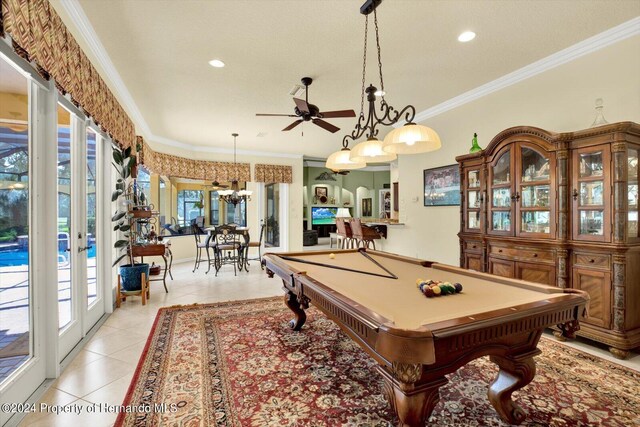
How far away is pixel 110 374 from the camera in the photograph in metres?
2.25

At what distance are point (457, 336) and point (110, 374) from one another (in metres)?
2.48

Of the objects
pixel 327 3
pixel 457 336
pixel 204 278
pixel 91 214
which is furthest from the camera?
pixel 204 278

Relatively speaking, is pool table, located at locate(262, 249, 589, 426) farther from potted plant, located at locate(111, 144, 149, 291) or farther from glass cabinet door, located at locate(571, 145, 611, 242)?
potted plant, located at locate(111, 144, 149, 291)

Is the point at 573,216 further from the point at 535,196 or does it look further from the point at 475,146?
the point at 475,146

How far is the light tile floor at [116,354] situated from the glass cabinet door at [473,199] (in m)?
1.58

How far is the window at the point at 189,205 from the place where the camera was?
797 centimetres

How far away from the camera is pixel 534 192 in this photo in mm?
3199

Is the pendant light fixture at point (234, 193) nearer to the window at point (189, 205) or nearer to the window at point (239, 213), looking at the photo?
the window at point (239, 213)

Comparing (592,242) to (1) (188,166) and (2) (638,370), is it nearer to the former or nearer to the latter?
(2) (638,370)

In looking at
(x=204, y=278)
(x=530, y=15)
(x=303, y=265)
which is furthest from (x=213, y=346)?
(x=530, y=15)

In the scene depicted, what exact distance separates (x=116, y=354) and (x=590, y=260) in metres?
4.29

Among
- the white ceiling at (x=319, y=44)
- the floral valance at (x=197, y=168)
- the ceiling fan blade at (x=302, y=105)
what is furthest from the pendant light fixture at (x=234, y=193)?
the ceiling fan blade at (x=302, y=105)

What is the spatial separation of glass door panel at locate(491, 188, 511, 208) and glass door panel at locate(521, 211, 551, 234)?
0.24 metres

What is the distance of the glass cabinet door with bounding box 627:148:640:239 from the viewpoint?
102 inches
